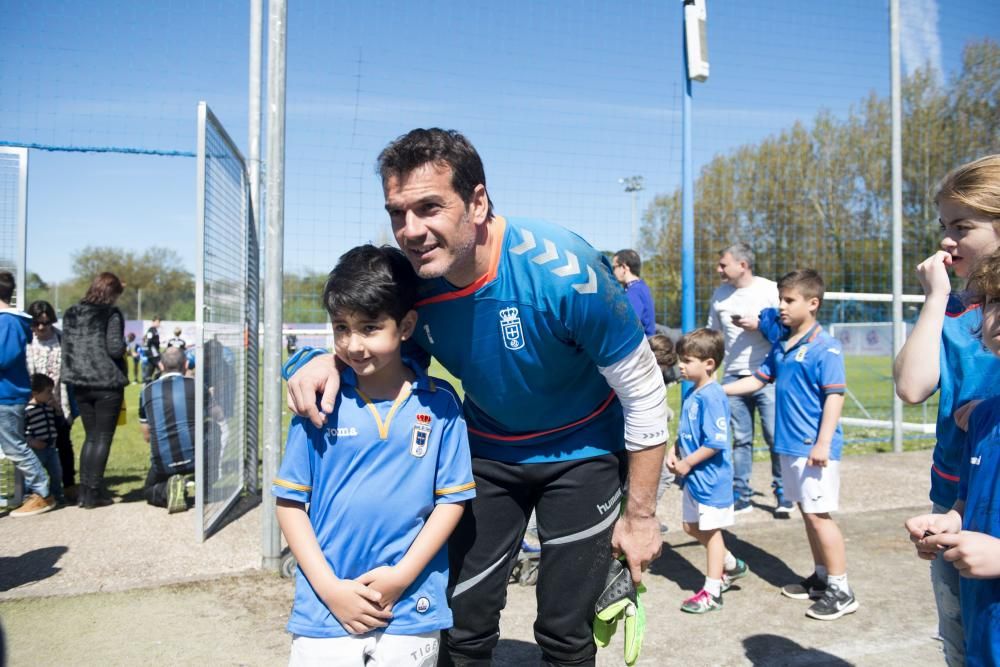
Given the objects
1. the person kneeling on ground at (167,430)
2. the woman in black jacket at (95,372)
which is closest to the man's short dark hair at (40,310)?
the woman in black jacket at (95,372)

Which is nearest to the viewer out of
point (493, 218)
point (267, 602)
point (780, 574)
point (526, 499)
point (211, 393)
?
point (493, 218)

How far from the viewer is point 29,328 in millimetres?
6410

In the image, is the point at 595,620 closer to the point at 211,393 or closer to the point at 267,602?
the point at 267,602

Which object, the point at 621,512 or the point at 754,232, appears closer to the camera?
the point at 621,512

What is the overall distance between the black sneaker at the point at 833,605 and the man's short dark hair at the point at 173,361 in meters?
5.27

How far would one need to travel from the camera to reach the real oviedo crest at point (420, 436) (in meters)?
2.35

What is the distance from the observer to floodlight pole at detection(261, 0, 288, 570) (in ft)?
15.6

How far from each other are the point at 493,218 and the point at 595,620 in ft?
Result: 4.70

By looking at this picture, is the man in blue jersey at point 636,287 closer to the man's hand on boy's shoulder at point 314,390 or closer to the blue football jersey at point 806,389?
the blue football jersey at point 806,389

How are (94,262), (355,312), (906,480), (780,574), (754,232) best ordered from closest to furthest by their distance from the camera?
(355,312)
(780,574)
(906,480)
(754,232)
(94,262)

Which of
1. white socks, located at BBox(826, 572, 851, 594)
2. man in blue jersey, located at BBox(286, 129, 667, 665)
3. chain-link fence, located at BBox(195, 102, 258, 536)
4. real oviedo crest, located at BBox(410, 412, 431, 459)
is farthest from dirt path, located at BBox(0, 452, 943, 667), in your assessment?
real oviedo crest, located at BBox(410, 412, 431, 459)

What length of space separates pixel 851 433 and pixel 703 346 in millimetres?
7810

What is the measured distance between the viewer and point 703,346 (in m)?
4.79

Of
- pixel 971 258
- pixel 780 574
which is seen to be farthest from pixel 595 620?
pixel 780 574
